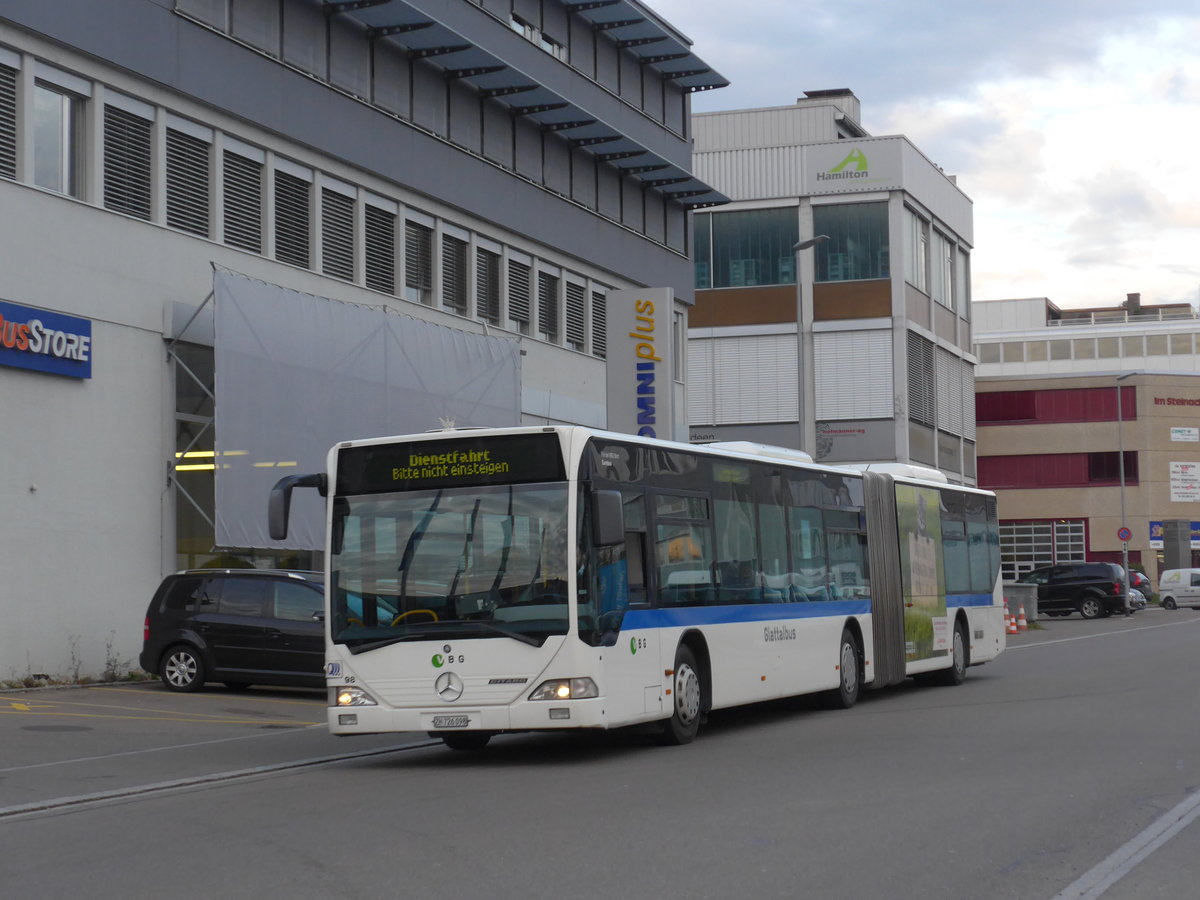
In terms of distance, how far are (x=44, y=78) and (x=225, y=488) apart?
6521 mm

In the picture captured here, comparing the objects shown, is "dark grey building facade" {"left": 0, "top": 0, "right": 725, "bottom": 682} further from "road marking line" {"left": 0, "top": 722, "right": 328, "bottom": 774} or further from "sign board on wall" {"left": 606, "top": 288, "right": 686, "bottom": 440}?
"road marking line" {"left": 0, "top": 722, "right": 328, "bottom": 774}

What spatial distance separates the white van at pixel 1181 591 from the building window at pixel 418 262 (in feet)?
140

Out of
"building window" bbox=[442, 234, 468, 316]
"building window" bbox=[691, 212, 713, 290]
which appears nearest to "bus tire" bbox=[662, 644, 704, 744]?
"building window" bbox=[442, 234, 468, 316]

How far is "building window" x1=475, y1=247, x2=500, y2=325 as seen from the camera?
35.3 metres

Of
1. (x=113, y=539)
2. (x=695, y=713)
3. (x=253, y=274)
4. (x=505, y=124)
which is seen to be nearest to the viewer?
(x=695, y=713)

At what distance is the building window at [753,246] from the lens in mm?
62875

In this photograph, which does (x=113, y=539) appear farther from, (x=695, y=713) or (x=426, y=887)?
(x=426, y=887)

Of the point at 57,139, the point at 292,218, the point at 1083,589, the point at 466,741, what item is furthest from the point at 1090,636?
the point at 466,741

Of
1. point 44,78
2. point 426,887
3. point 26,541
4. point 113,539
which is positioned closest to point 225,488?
point 113,539

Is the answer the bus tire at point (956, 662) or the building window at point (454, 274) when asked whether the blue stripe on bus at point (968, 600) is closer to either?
the bus tire at point (956, 662)

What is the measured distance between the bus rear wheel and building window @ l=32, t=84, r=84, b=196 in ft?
41.5

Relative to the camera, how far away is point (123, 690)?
2278 centimetres

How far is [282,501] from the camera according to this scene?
45.4ft

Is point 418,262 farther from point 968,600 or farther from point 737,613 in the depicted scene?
point 737,613
